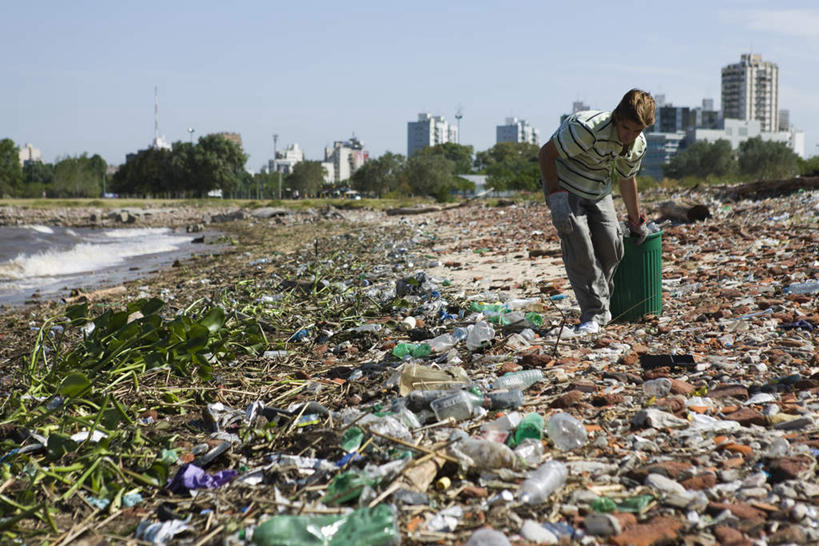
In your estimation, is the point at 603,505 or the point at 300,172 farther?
the point at 300,172

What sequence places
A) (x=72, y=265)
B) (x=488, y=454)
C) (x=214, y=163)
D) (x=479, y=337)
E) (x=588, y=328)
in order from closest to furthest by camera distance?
(x=488, y=454)
(x=479, y=337)
(x=588, y=328)
(x=72, y=265)
(x=214, y=163)

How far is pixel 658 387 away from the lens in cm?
310

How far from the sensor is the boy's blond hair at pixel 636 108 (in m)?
3.90

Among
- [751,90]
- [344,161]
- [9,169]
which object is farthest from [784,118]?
[9,169]

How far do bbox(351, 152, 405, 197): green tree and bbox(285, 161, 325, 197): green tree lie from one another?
47.9ft

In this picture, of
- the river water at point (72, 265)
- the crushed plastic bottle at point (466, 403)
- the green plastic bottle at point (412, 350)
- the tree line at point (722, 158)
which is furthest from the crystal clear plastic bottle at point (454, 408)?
the tree line at point (722, 158)

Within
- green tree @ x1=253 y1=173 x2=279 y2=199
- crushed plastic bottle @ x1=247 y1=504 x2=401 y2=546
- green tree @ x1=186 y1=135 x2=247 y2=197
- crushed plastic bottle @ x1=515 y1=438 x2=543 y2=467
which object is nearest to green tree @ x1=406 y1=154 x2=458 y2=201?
green tree @ x1=186 y1=135 x2=247 y2=197

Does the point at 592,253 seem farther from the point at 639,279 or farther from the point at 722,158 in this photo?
the point at 722,158

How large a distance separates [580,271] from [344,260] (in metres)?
6.08

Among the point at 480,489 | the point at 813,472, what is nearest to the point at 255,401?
the point at 480,489

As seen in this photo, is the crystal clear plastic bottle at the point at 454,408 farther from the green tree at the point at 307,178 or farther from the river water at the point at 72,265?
the green tree at the point at 307,178

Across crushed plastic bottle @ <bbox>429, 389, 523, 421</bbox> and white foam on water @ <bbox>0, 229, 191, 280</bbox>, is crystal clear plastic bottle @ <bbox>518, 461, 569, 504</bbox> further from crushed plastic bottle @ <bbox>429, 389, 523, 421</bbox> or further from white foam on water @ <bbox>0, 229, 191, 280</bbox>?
white foam on water @ <bbox>0, 229, 191, 280</bbox>

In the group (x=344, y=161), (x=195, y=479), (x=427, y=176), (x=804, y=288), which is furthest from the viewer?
(x=344, y=161)

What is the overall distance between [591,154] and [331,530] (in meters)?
3.01
